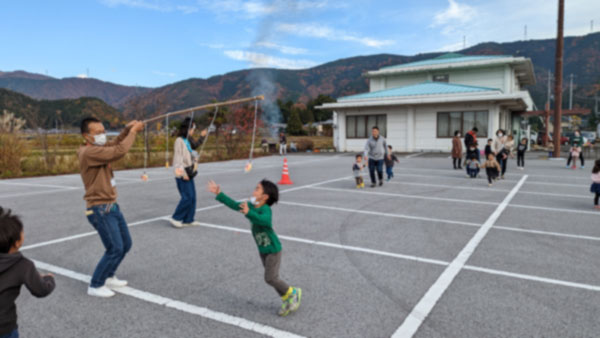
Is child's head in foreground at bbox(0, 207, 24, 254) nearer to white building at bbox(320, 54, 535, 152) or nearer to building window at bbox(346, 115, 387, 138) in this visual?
white building at bbox(320, 54, 535, 152)

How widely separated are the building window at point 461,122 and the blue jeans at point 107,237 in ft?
89.3

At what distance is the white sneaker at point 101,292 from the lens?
399 cm

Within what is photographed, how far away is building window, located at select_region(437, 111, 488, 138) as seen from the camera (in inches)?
1062

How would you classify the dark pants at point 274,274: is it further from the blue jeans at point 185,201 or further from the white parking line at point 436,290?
the blue jeans at point 185,201

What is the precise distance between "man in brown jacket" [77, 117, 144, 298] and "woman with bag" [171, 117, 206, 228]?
2.57m

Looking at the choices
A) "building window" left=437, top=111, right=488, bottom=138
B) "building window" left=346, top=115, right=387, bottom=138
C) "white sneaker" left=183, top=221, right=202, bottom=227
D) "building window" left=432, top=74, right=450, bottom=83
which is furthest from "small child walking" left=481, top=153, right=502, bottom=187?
"building window" left=432, top=74, right=450, bottom=83

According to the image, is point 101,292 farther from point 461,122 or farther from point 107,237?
point 461,122

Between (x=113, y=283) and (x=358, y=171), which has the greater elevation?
(x=358, y=171)

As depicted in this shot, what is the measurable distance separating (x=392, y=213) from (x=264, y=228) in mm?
5152

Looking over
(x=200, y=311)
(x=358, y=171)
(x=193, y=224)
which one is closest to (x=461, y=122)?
(x=358, y=171)

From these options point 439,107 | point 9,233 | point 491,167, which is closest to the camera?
point 9,233

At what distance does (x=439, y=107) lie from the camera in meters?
28.5

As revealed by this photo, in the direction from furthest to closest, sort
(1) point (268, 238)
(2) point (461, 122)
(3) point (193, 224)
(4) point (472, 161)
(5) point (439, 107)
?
(5) point (439, 107) → (2) point (461, 122) → (4) point (472, 161) → (3) point (193, 224) → (1) point (268, 238)

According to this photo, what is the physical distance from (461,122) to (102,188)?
1087 inches
